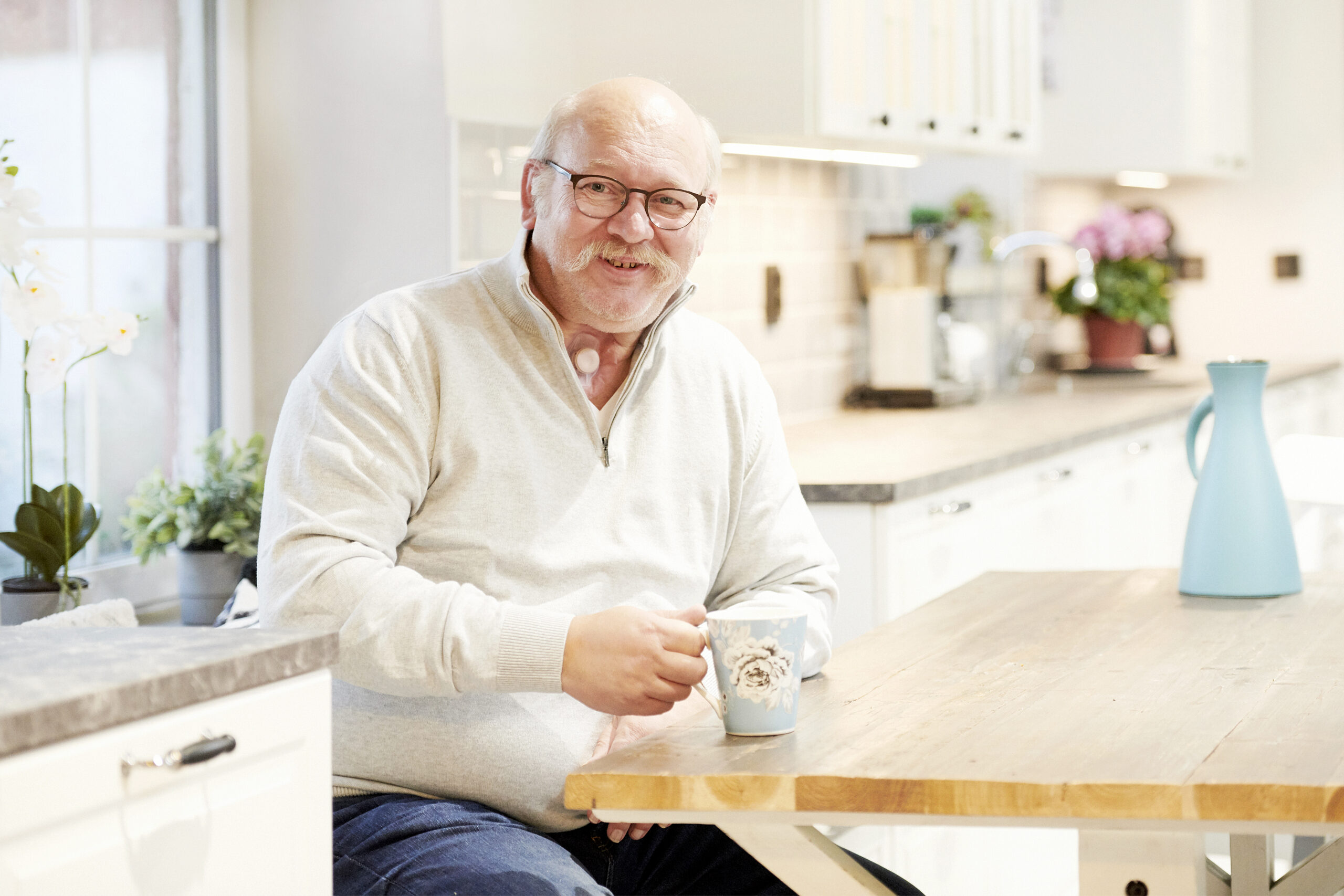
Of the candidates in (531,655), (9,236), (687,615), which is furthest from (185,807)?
(9,236)

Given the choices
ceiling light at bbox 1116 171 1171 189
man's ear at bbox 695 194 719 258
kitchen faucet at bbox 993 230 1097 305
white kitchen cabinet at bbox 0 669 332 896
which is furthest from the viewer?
ceiling light at bbox 1116 171 1171 189

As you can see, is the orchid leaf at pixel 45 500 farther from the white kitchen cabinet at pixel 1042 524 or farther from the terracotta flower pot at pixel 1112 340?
the terracotta flower pot at pixel 1112 340

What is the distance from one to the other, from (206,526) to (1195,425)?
4.63 ft

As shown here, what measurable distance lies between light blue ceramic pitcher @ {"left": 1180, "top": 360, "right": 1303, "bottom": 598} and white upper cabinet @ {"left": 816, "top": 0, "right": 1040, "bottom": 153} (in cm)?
141

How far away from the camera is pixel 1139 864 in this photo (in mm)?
1197

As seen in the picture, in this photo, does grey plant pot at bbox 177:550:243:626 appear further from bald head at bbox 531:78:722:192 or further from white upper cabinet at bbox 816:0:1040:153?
white upper cabinet at bbox 816:0:1040:153

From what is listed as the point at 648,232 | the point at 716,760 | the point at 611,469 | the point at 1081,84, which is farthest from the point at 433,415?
the point at 1081,84

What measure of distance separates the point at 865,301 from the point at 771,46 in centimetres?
128

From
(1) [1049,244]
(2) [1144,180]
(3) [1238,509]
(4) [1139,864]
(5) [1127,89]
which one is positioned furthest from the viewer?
(2) [1144,180]

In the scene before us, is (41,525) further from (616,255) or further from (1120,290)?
(1120,290)

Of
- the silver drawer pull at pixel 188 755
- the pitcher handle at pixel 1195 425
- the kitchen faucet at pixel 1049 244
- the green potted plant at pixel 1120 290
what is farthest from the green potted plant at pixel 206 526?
the green potted plant at pixel 1120 290

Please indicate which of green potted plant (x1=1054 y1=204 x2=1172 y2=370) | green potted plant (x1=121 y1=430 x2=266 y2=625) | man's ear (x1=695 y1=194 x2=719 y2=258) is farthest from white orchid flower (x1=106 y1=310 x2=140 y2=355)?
green potted plant (x1=1054 y1=204 x2=1172 y2=370)

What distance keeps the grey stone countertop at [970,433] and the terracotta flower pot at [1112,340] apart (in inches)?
6.9

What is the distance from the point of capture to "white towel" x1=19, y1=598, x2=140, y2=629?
69.9 inches
